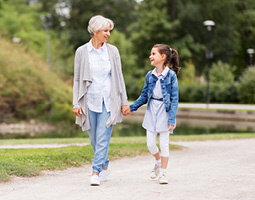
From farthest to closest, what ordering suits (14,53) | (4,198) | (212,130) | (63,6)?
(63,6)
(14,53)
(212,130)
(4,198)

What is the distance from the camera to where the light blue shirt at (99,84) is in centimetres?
568

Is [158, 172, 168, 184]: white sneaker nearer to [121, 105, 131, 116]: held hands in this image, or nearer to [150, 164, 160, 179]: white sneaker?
[150, 164, 160, 179]: white sneaker

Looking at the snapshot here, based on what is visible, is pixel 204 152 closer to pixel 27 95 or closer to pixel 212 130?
pixel 212 130

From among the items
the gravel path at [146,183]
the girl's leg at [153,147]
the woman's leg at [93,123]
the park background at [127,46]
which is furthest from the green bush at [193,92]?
the woman's leg at [93,123]

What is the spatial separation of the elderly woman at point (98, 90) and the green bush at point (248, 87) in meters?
27.6

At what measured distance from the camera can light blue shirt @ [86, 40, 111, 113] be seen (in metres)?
5.68

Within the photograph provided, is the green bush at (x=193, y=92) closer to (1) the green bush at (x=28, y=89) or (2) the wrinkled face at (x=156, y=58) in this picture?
(1) the green bush at (x=28, y=89)

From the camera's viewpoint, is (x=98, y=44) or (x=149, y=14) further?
(x=149, y=14)

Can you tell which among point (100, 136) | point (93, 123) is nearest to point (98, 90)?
point (93, 123)

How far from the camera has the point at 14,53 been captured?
84.7 feet

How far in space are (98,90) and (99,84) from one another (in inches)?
3.0

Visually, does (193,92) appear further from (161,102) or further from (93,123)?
(93,123)

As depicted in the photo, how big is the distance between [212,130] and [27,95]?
1143cm

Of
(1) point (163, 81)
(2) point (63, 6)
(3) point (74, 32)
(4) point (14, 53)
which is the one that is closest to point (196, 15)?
(3) point (74, 32)
